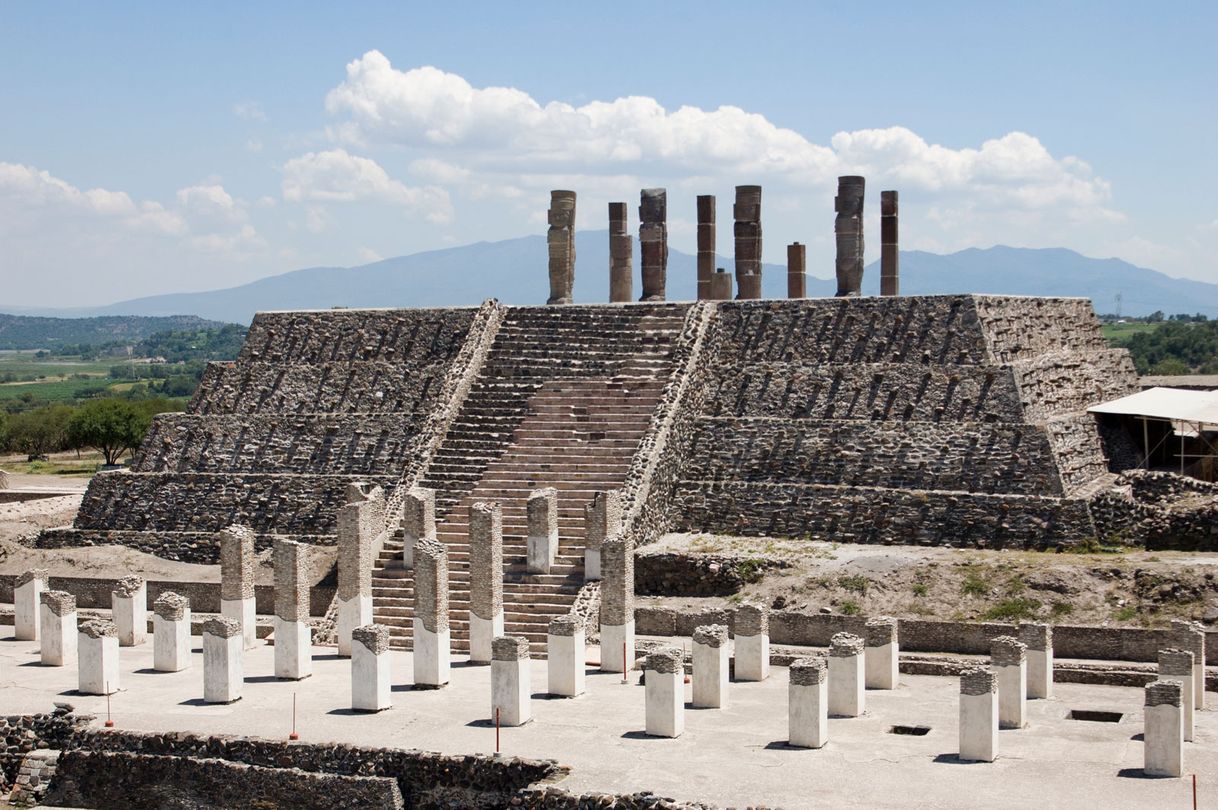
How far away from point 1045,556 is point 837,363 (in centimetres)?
810

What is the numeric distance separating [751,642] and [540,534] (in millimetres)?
6484

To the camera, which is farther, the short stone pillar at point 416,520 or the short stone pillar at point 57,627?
the short stone pillar at point 416,520

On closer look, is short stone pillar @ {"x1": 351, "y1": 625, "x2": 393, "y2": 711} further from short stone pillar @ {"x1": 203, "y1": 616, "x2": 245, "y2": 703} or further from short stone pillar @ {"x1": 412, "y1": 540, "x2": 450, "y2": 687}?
short stone pillar @ {"x1": 203, "y1": 616, "x2": 245, "y2": 703}

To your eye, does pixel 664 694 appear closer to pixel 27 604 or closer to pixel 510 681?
pixel 510 681

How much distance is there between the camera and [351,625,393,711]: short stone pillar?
30281 mm

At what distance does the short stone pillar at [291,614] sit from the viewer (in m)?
33.2

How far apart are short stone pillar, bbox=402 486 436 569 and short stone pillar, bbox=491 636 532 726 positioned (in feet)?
28.6

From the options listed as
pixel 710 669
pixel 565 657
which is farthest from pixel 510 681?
pixel 710 669

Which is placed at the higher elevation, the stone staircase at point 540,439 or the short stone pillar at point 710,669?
the stone staircase at point 540,439

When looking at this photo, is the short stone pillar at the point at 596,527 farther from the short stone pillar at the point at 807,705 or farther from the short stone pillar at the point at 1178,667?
the short stone pillar at the point at 1178,667

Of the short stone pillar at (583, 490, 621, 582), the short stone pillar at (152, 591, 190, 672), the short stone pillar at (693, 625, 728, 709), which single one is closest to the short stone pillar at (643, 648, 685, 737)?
the short stone pillar at (693, 625, 728, 709)

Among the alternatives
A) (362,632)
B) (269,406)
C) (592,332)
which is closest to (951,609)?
(362,632)

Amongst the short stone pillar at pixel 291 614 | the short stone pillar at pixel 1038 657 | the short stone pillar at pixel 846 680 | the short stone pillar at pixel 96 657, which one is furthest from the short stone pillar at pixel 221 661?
the short stone pillar at pixel 1038 657

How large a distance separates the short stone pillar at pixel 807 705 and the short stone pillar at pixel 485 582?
8051mm
